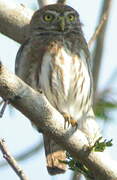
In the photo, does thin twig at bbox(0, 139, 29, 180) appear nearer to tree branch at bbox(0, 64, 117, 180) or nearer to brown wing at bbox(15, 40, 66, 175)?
tree branch at bbox(0, 64, 117, 180)

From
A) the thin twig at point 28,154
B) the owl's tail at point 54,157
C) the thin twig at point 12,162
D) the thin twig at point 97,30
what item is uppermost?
the thin twig at point 12,162

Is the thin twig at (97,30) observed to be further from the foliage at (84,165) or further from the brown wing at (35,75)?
the foliage at (84,165)

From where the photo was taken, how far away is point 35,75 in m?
4.23

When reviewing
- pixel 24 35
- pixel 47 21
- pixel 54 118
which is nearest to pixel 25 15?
pixel 24 35

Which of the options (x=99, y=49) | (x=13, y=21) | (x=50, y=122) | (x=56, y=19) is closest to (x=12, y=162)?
(x=50, y=122)

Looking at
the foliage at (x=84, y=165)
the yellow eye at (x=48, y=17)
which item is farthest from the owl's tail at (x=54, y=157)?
the yellow eye at (x=48, y=17)

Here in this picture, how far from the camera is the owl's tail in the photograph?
4.13 meters

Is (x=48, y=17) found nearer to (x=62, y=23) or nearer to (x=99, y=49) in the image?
(x=62, y=23)

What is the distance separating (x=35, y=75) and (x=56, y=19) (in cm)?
128

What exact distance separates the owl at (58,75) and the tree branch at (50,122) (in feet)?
3.17

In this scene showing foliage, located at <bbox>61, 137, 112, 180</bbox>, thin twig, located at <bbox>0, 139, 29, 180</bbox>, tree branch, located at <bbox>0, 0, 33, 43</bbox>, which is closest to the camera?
thin twig, located at <bbox>0, 139, 29, 180</bbox>

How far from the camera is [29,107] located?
2832 mm

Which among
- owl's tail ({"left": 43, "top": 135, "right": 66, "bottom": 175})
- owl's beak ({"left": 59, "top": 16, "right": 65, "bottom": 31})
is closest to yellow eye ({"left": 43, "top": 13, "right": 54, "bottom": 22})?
owl's beak ({"left": 59, "top": 16, "right": 65, "bottom": 31})

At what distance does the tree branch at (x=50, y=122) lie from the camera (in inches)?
109
